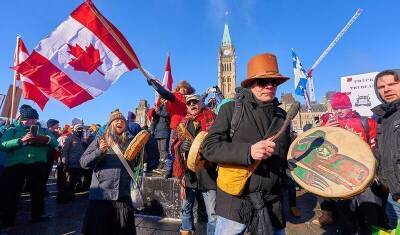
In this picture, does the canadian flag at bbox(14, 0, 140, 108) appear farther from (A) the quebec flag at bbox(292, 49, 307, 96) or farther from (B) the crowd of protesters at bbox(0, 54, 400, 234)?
(A) the quebec flag at bbox(292, 49, 307, 96)

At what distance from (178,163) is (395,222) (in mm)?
2851

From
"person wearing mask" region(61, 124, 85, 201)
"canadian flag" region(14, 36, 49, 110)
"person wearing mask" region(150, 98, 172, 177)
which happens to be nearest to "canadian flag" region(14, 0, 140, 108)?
"canadian flag" region(14, 36, 49, 110)

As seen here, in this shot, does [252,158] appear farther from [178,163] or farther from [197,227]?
[197,227]

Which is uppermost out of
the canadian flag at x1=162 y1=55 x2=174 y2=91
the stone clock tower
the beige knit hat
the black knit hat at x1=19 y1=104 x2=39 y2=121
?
the stone clock tower

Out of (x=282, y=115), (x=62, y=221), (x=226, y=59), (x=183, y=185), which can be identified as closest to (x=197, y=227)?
(x=183, y=185)

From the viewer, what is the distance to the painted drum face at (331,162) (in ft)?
7.32

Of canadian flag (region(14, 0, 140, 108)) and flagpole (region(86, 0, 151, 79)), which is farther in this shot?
canadian flag (region(14, 0, 140, 108))

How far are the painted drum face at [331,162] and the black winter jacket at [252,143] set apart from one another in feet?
0.51

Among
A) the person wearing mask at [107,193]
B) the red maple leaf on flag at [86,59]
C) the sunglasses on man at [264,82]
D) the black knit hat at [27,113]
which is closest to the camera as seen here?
the sunglasses on man at [264,82]

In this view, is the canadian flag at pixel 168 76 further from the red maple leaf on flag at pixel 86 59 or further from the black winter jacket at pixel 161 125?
the red maple leaf on flag at pixel 86 59

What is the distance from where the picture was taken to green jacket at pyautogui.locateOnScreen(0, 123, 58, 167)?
5.50 m

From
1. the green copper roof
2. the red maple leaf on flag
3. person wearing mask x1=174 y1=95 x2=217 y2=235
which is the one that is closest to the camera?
person wearing mask x1=174 y1=95 x2=217 y2=235

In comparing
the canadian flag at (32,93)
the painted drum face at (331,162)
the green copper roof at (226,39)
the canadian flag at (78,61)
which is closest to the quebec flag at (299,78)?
the canadian flag at (78,61)

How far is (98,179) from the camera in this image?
3.73m
